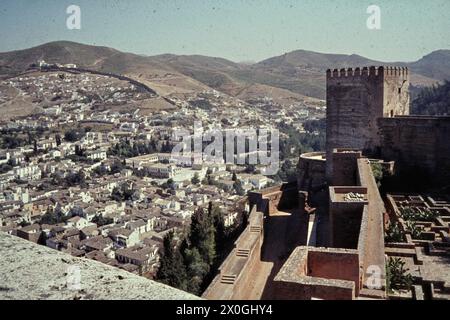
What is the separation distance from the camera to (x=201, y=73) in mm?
124562

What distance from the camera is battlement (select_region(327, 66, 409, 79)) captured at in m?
14.6

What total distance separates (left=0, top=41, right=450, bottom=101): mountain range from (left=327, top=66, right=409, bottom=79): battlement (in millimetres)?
79331

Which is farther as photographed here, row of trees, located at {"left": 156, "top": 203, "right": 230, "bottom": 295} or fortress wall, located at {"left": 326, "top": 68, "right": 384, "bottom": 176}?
fortress wall, located at {"left": 326, "top": 68, "right": 384, "bottom": 176}

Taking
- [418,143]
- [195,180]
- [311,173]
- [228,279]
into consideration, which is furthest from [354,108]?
[195,180]

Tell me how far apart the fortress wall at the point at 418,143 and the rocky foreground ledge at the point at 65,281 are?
43.9ft

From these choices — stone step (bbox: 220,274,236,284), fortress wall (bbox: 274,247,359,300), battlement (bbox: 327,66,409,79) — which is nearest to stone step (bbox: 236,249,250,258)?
stone step (bbox: 220,274,236,284)

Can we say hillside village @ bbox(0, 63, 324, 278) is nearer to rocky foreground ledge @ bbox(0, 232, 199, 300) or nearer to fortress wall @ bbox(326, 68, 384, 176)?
fortress wall @ bbox(326, 68, 384, 176)

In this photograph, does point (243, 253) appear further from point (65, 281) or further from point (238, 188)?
point (238, 188)

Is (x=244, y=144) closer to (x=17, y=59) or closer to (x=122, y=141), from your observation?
(x=122, y=141)

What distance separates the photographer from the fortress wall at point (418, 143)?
13.6 metres

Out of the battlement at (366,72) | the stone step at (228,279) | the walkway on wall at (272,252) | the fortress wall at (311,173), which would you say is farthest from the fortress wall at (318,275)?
the battlement at (366,72)

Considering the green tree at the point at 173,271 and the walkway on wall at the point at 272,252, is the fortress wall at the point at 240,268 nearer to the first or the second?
the walkway on wall at the point at 272,252
